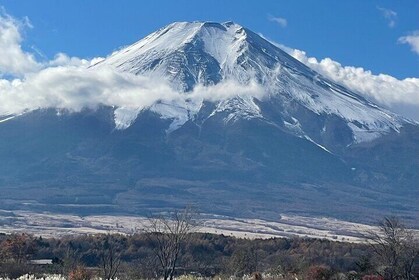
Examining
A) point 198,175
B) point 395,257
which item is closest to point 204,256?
point 395,257

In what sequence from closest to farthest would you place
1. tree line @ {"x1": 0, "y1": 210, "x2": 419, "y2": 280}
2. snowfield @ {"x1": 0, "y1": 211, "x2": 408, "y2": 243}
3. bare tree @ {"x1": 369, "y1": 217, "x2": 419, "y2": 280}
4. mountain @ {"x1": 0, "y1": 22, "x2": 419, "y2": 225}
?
bare tree @ {"x1": 369, "y1": 217, "x2": 419, "y2": 280}
tree line @ {"x1": 0, "y1": 210, "x2": 419, "y2": 280}
snowfield @ {"x1": 0, "y1": 211, "x2": 408, "y2": 243}
mountain @ {"x1": 0, "y1": 22, "x2": 419, "y2": 225}

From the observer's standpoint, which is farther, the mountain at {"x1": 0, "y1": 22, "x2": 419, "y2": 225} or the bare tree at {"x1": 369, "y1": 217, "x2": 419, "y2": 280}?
the mountain at {"x1": 0, "y1": 22, "x2": 419, "y2": 225}

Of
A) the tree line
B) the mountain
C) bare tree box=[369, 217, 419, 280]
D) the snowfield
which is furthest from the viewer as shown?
the mountain

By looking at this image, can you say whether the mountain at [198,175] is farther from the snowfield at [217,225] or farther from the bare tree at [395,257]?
the bare tree at [395,257]

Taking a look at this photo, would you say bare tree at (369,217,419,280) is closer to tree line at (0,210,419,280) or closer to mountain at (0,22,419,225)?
tree line at (0,210,419,280)

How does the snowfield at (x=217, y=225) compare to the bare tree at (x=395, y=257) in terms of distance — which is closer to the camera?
the bare tree at (x=395, y=257)

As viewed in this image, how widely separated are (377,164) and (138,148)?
54.5 meters

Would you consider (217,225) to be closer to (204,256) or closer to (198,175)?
(204,256)

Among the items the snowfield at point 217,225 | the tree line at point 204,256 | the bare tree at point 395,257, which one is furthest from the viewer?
the snowfield at point 217,225

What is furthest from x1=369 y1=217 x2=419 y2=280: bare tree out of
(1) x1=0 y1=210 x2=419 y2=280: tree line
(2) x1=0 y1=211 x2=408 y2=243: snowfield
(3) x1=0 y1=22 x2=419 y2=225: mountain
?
(3) x1=0 y1=22 x2=419 y2=225: mountain

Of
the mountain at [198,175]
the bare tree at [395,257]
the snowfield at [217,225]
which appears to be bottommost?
the bare tree at [395,257]

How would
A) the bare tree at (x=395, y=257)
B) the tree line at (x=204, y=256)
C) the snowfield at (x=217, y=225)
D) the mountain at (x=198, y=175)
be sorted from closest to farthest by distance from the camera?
the bare tree at (x=395, y=257), the tree line at (x=204, y=256), the snowfield at (x=217, y=225), the mountain at (x=198, y=175)

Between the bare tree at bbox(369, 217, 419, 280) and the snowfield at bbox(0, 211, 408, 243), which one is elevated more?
the snowfield at bbox(0, 211, 408, 243)

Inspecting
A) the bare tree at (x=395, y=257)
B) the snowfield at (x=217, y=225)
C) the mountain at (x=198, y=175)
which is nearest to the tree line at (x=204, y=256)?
the bare tree at (x=395, y=257)
